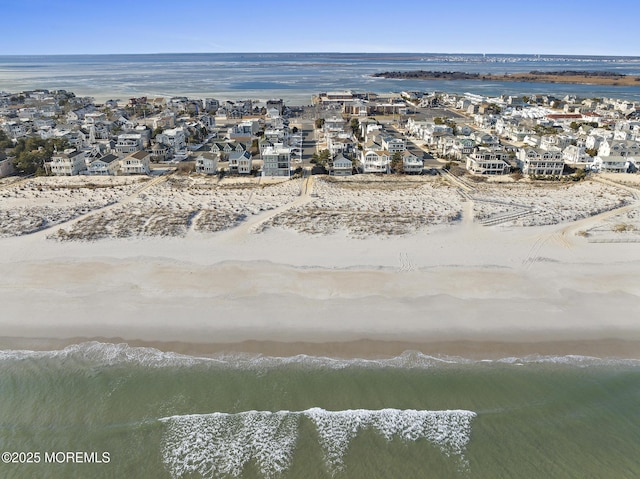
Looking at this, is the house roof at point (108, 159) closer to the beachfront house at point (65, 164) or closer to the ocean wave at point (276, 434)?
the beachfront house at point (65, 164)

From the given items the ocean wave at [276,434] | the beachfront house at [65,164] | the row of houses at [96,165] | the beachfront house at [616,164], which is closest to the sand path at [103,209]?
the row of houses at [96,165]

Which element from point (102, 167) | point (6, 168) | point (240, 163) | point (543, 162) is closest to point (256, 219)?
point (240, 163)

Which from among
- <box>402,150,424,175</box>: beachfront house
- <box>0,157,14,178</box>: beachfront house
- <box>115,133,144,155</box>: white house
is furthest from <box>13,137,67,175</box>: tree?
<box>402,150,424,175</box>: beachfront house

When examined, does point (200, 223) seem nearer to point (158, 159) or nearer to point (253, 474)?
point (253, 474)

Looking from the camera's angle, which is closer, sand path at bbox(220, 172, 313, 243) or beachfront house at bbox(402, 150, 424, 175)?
sand path at bbox(220, 172, 313, 243)

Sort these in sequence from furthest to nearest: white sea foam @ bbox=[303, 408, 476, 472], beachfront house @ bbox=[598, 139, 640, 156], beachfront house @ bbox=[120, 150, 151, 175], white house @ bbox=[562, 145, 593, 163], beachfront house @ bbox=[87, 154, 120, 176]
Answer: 1. white house @ bbox=[562, 145, 593, 163]
2. beachfront house @ bbox=[598, 139, 640, 156]
3. beachfront house @ bbox=[120, 150, 151, 175]
4. beachfront house @ bbox=[87, 154, 120, 176]
5. white sea foam @ bbox=[303, 408, 476, 472]

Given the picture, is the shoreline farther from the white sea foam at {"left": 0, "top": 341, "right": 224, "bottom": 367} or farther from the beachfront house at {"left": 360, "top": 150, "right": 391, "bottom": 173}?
the beachfront house at {"left": 360, "top": 150, "right": 391, "bottom": 173}
